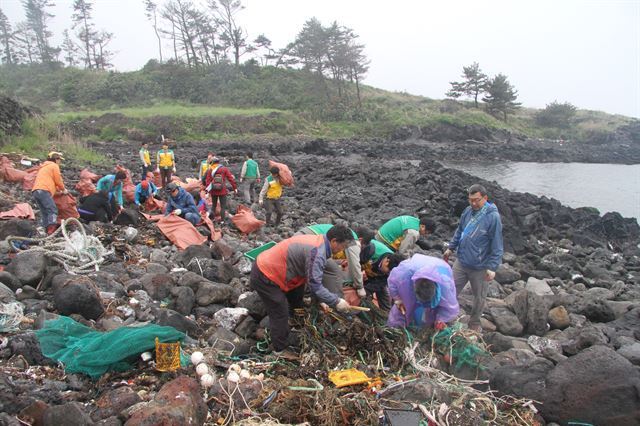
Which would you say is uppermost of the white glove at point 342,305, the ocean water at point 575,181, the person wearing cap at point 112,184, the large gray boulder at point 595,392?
the person wearing cap at point 112,184

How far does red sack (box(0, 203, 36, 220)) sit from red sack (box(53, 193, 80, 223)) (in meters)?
0.70

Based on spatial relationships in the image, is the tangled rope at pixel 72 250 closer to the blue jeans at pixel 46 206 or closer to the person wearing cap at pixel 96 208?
the blue jeans at pixel 46 206

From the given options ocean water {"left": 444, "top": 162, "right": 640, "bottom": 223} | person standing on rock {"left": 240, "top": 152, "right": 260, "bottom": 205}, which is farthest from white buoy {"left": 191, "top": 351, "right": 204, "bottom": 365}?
ocean water {"left": 444, "top": 162, "right": 640, "bottom": 223}

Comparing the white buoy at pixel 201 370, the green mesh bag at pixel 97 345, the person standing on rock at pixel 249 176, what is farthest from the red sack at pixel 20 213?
the white buoy at pixel 201 370

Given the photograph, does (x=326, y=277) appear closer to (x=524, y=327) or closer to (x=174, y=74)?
(x=524, y=327)

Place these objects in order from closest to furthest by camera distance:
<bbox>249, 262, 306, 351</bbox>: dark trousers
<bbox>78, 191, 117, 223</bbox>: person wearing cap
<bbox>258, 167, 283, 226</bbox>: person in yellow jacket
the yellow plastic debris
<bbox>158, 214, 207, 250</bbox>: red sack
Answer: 1. the yellow plastic debris
2. <bbox>249, 262, 306, 351</bbox>: dark trousers
3. <bbox>158, 214, 207, 250</bbox>: red sack
4. <bbox>78, 191, 117, 223</bbox>: person wearing cap
5. <bbox>258, 167, 283, 226</bbox>: person in yellow jacket

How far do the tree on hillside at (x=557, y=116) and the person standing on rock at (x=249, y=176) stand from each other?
48546 millimetres

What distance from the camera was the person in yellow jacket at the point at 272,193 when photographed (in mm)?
9648

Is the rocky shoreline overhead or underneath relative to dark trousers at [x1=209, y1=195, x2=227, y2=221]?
underneath

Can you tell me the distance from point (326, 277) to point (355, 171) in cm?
1496

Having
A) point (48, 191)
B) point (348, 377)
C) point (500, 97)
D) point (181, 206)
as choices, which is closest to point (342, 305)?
point (348, 377)

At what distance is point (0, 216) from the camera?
773cm

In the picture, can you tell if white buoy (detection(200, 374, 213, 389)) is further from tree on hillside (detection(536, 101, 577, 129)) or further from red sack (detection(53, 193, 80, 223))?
tree on hillside (detection(536, 101, 577, 129))

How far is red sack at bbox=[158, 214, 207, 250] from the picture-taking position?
304 inches
